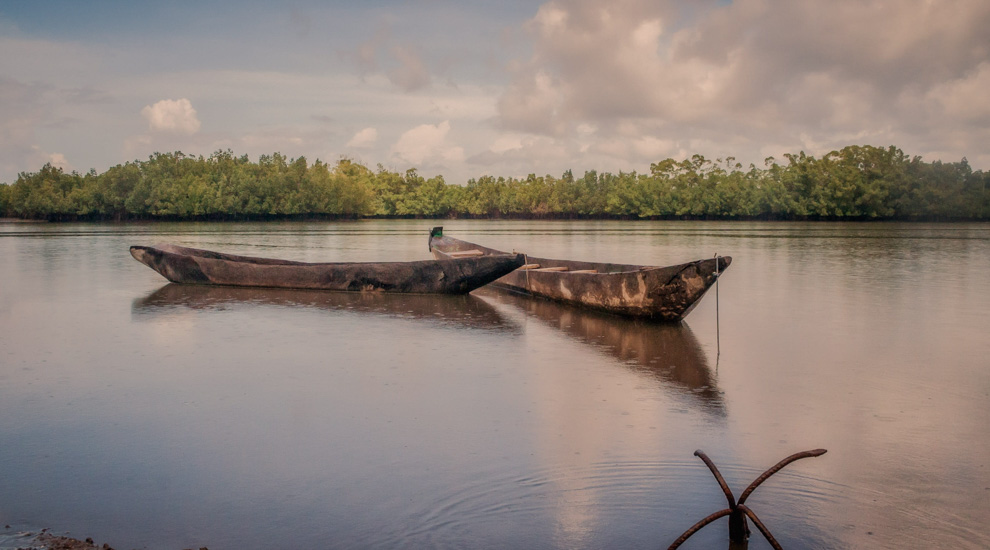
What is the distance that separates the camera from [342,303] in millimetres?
12688

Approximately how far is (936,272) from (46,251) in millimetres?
26055

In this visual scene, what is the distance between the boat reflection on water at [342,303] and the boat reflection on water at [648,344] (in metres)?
0.84

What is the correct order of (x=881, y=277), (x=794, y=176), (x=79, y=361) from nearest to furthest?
(x=79, y=361) → (x=881, y=277) → (x=794, y=176)

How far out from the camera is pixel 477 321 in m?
10.8

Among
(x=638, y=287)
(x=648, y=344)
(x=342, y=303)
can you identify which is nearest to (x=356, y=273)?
(x=342, y=303)

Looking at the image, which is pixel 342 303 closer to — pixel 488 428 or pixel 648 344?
pixel 648 344

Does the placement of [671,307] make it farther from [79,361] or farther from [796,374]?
[79,361]

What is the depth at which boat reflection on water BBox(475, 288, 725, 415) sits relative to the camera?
683 cm

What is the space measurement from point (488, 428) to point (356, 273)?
867 cm

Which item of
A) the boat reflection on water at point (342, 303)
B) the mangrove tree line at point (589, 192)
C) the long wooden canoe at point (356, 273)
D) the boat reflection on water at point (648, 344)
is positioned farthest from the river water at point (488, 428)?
the mangrove tree line at point (589, 192)

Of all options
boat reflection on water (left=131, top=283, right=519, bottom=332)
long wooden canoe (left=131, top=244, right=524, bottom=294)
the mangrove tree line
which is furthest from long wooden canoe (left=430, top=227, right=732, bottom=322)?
the mangrove tree line

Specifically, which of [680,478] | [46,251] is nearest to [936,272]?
[680,478]

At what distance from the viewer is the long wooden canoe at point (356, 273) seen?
1306 cm

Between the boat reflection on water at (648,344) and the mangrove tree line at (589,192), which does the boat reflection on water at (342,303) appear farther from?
the mangrove tree line at (589,192)
